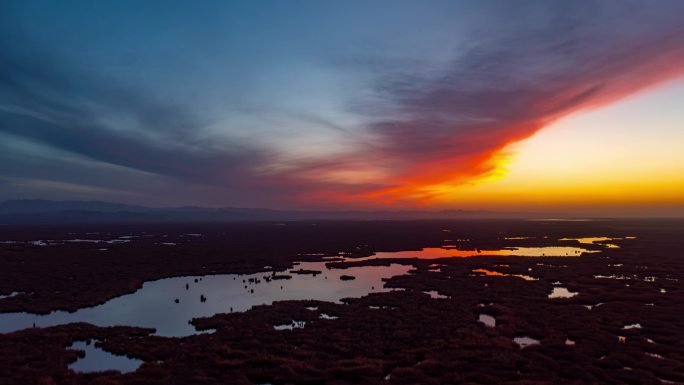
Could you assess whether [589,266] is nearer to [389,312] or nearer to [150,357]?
[389,312]

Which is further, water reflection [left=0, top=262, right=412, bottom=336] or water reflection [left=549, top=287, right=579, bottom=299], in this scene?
water reflection [left=549, top=287, right=579, bottom=299]

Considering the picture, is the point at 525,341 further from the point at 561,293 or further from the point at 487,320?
the point at 561,293

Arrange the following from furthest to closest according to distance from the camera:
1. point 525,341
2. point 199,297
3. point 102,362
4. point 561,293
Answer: point 561,293, point 199,297, point 525,341, point 102,362

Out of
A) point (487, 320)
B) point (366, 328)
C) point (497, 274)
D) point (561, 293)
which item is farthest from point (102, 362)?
point (497, 274)

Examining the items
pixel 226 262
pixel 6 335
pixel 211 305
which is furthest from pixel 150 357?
pixel 226 262

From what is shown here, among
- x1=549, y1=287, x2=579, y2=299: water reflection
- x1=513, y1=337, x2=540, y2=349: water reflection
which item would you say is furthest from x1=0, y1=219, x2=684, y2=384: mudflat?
x1=549, y1=287, x2=579, y2=299: water reflection

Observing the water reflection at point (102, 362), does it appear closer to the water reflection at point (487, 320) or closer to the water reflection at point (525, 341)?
the water reflection at point (525, 341)

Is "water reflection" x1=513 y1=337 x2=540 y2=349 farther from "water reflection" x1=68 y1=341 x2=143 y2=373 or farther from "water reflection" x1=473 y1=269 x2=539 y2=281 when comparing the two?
"water reflection" x1=473 y1=269 x2=539 y2=281

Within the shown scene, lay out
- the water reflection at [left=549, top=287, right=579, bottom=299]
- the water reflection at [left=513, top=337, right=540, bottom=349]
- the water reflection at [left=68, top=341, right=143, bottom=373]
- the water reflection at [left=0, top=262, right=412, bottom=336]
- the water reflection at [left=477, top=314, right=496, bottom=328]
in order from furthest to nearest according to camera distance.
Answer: the water reflection at [left=549, top=287, right=579, bottom=299]
the water reflection at [left=0, top=262, right=412, bottom=336]
the water reflection at [left=477, top=314, right=496, bottom=328]
the water reflection at [left=513, top=337, right=540, bottom=349]
the water reflection at [left=68, top=341, right=143, bottom=373]

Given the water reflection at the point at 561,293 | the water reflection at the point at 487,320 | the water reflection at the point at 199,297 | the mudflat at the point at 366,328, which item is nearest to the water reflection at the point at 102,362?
the mudflat at the point at 366,328
